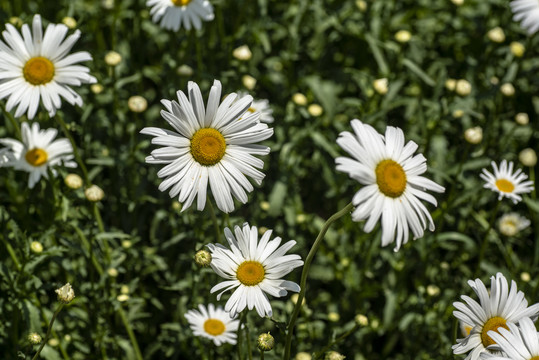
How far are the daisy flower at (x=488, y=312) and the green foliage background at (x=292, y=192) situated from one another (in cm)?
78

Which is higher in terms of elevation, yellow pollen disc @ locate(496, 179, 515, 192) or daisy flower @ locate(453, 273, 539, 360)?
yellow pollen disc @ locate(496, 179, 515, 192)

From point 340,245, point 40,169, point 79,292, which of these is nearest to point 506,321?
point 340,245

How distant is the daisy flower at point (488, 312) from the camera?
2.44 metres

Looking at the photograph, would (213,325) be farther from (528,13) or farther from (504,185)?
(528,13)

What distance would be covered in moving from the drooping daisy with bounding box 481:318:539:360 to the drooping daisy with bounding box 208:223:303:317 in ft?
2.62

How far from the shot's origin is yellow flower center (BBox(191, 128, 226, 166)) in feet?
8.16

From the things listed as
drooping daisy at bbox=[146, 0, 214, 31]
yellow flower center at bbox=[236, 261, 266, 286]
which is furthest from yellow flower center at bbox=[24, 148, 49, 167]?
yellow flower center at bbox=[236, 261, 266, 286]

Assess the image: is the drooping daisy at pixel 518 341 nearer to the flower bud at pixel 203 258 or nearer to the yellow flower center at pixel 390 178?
the yellow flower center at pixel 390 178

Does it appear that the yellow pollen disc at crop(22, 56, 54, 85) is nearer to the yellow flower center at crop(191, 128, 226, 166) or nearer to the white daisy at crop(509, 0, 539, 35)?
the yellow flower center at crop(191, 128, 226, 166)

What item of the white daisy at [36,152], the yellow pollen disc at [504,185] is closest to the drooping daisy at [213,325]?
the white daisy at [36,152]

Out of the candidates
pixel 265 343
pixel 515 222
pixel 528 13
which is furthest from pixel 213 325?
pixel 528 13

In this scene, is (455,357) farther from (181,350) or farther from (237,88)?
(237,88)

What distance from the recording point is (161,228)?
4.41 meters

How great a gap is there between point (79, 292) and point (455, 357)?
2161 mm
